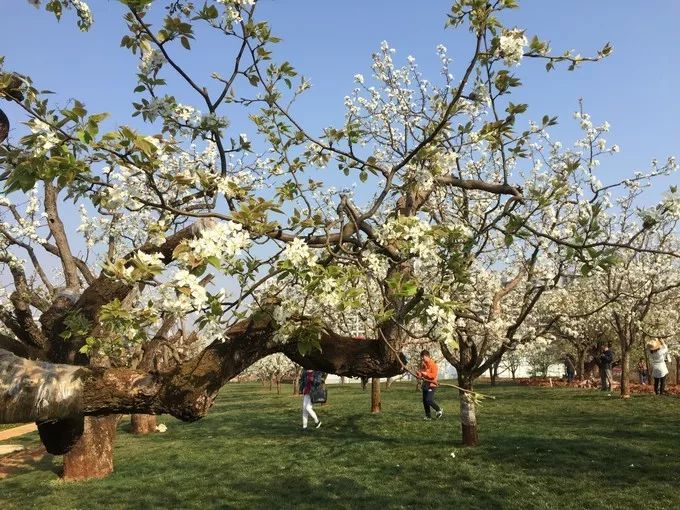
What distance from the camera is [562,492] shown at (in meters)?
8.33

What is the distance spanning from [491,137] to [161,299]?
2.78 meters

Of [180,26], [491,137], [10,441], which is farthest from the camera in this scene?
[10,441]

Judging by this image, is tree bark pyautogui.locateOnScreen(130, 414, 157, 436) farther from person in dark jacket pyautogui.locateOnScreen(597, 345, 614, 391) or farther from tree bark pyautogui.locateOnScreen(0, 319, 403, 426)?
person in dark jacket pyautogui.locateOnScreen(597, 345, 614, 391)

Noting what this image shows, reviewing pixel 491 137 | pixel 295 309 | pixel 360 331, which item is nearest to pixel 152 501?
pixel 295 309

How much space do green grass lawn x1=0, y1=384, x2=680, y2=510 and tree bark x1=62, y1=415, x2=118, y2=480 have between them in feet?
0.95

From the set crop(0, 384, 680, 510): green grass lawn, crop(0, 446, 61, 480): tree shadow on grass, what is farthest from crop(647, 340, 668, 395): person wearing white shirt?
crop(0, 446, 61, 480): tree shadow on grass

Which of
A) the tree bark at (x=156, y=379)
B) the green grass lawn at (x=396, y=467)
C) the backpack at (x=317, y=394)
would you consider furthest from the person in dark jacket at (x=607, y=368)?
the tree bark at (x=156, y=379)

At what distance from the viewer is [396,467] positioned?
10.3m

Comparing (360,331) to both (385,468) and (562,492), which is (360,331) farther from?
(562,492)

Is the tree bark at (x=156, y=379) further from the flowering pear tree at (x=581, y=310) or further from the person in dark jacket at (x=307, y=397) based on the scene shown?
the flowering pear tree at (x=581, y=310)

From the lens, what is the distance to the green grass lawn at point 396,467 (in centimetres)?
838

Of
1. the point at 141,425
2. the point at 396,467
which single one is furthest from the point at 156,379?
the point at 141,425

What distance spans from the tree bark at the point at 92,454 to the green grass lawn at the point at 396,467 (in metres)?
0.29

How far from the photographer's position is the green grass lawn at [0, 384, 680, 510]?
8.38m
